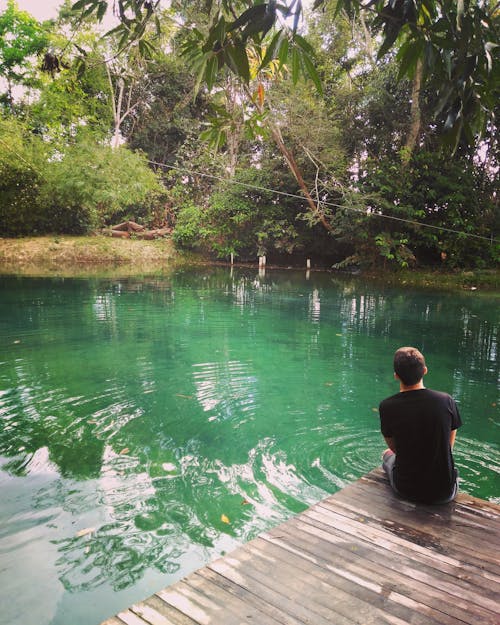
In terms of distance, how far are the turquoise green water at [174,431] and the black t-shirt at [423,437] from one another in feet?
3.02

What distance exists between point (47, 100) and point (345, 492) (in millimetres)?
29205

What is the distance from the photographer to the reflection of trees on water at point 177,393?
306 centimetres

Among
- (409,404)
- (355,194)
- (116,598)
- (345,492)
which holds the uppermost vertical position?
(355,194)

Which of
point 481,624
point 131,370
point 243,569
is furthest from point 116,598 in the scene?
point 131,370

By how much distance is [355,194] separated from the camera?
17.9 meters

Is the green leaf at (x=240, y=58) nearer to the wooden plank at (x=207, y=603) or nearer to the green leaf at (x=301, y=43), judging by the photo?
the green leaf at (x=301, y=43)

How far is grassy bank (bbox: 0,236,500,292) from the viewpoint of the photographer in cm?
1710

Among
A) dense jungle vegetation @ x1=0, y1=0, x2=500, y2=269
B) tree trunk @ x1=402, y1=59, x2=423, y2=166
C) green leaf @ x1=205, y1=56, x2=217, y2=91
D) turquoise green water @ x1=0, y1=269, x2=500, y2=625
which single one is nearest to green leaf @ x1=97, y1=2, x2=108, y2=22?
green leaf @ x1=205, y1=56, x2=217, y2=91

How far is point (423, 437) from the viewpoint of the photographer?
8.37 ft

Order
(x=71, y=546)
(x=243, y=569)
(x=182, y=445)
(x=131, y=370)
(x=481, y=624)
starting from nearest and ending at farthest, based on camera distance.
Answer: (x=481, y=624), (x=243, y=569), (x=71, y=546), (x=182, y=445), (x=131, y=370)

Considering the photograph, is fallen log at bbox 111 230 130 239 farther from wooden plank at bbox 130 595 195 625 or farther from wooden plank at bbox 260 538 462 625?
wooden plank at bbox 130 595 195 625

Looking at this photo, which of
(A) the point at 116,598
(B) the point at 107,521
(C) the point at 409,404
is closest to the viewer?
(A) the point at 116,598

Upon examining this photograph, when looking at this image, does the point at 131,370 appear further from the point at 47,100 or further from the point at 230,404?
the point at 47,100

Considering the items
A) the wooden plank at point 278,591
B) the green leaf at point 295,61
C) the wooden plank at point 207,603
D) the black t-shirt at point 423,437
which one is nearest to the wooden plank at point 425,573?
the wooden plank at point 278,591
